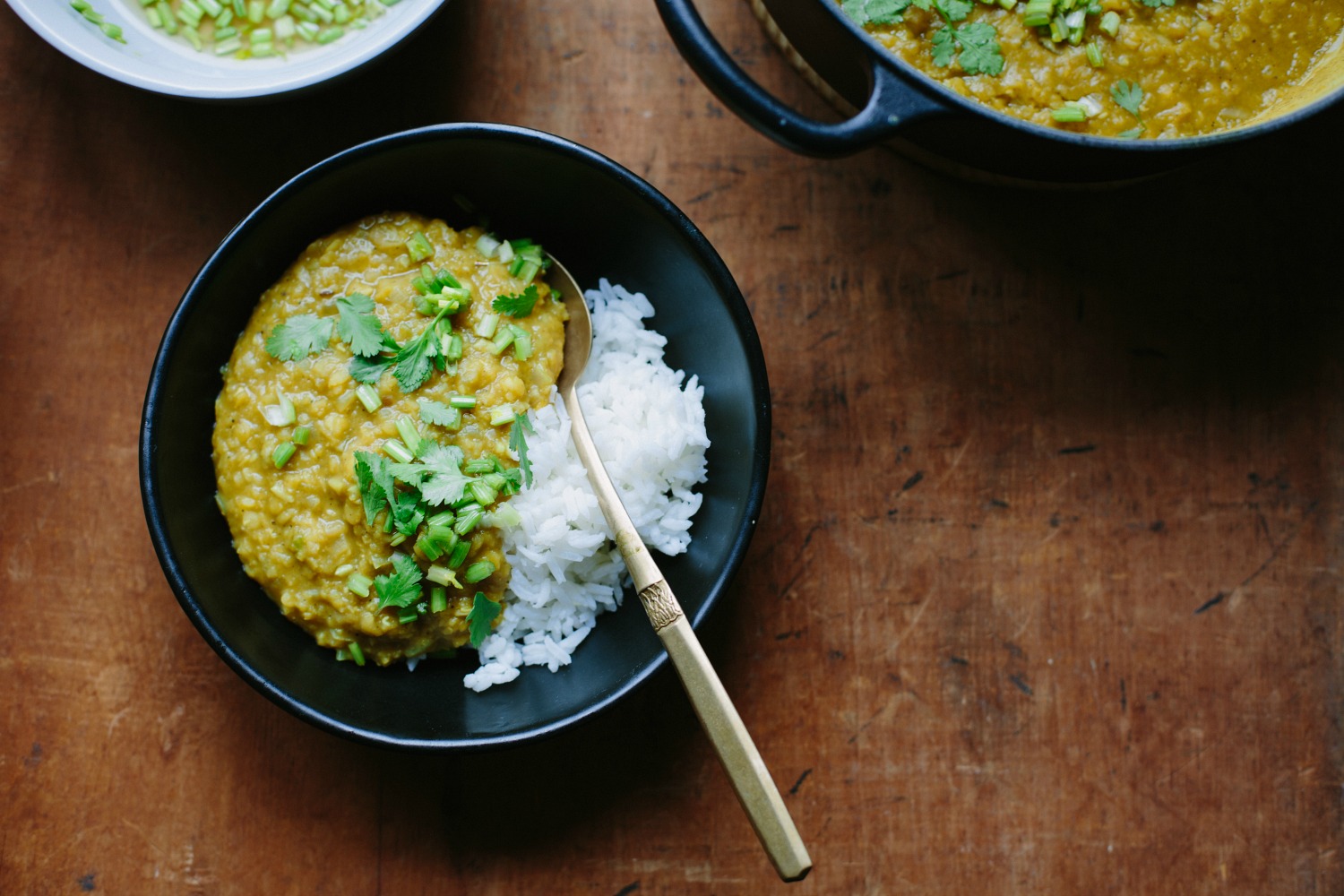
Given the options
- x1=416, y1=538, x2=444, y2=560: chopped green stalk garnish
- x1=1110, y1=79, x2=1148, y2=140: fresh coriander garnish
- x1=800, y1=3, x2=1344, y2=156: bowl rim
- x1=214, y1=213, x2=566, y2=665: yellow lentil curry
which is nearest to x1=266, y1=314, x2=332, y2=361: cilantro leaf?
x1=214, y1=213, x2=566, y2=665: yellow lentil curry

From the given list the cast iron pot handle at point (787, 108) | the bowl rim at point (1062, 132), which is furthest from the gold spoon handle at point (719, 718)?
the bowl rim at point (1062, 132)

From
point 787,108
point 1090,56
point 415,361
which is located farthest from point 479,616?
point 1090,56

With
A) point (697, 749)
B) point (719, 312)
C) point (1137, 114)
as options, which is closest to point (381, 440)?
point (719, 312)

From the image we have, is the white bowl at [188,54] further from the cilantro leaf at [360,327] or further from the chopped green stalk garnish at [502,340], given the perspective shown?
the chopped green stalk garnish at [502,340]

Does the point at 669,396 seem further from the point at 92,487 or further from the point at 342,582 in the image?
the point at 92,487

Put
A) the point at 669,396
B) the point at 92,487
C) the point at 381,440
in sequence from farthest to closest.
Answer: the point at 92,487, the point at 669,396, the point at 381,440

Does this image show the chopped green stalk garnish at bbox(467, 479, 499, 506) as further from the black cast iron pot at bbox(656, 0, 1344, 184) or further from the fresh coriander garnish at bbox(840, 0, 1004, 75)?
the fresh coriander garnish at bbox(840, 0, 1004, 75)
